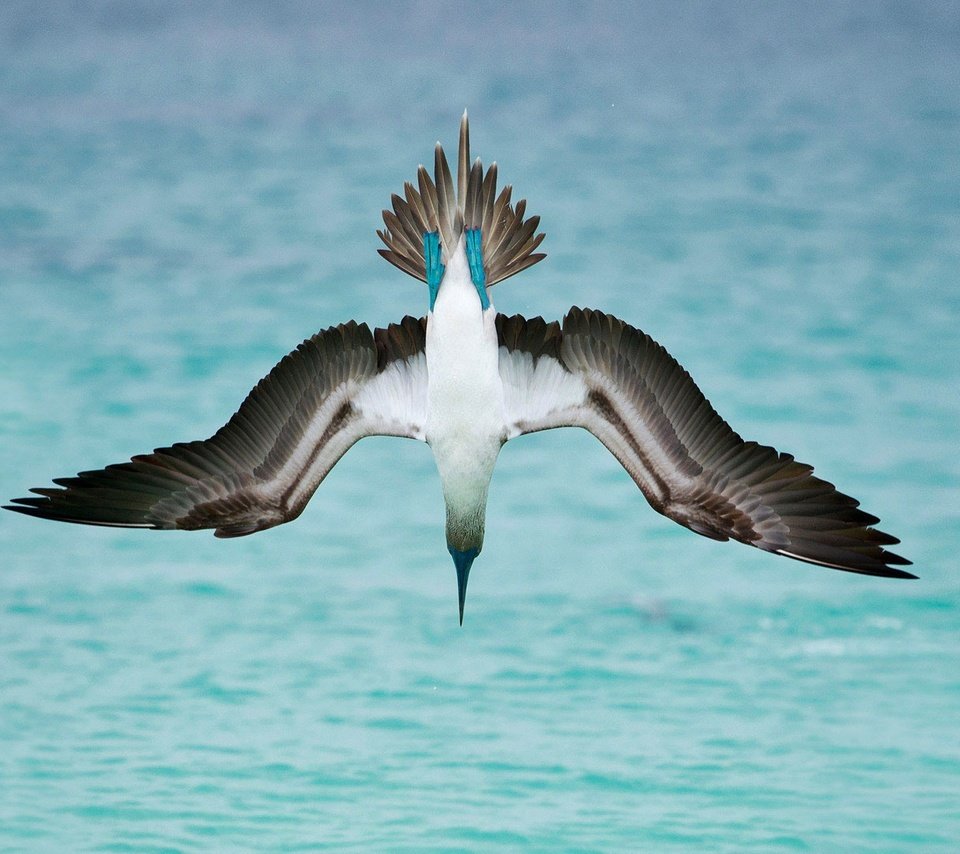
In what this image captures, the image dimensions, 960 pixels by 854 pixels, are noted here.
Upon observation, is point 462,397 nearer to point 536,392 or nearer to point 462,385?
point 462,385

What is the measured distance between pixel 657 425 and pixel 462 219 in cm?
92

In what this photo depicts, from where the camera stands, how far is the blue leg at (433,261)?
5395 mm

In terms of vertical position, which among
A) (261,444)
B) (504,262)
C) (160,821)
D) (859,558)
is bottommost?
(160,821)

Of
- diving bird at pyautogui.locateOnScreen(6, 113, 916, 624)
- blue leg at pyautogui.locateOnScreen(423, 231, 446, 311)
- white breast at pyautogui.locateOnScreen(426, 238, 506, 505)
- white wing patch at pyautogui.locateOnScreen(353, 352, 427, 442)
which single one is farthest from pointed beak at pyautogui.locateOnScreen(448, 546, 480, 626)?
blue leg at pyautogui.locateOnScreen(423, 231, 446, 311)

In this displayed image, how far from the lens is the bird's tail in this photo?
528cm

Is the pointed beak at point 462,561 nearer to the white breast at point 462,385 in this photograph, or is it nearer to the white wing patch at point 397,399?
the white breast at point 462,385

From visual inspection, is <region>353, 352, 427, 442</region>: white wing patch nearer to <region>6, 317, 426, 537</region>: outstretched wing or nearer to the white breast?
<region>6, 317, 426, 537</region>: outstretched wing

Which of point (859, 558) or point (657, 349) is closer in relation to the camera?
point (859, 558)

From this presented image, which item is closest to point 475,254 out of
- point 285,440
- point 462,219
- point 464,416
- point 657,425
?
point 462,219

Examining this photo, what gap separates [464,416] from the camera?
5.43 meters

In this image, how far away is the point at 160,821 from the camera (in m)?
7.59

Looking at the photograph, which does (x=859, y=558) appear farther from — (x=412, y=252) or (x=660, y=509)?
(x=412, y=252)

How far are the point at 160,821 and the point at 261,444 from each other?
8.59ft

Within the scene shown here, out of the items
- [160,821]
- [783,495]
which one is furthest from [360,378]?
[160,821]
